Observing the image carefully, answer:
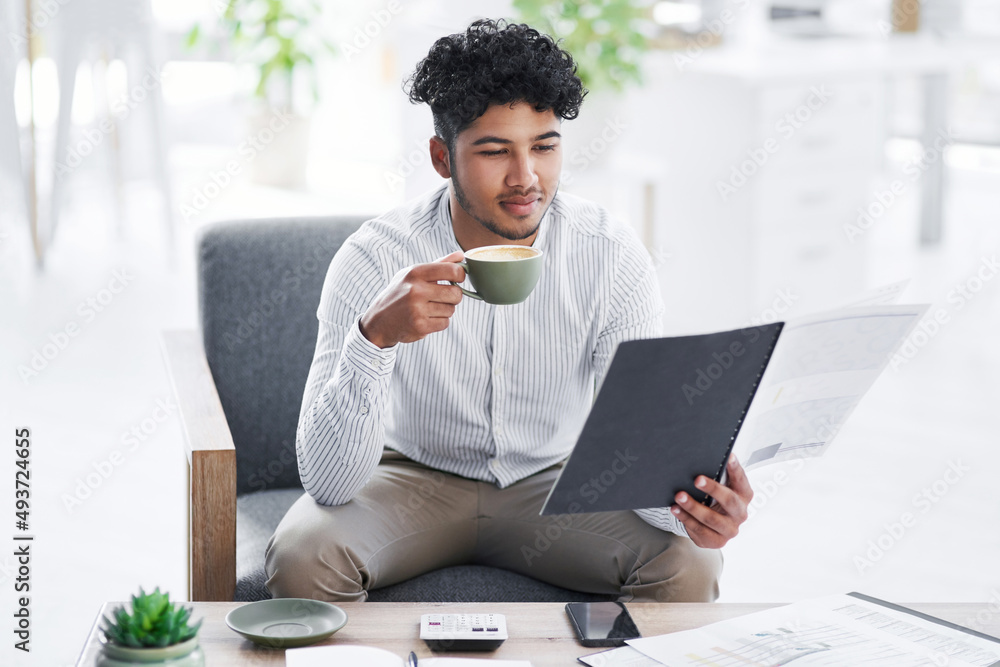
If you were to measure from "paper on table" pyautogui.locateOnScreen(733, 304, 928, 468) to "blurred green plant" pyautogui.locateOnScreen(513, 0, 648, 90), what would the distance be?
6.52 ft

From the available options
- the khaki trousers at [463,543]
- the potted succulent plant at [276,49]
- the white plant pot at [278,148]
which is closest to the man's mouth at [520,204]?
the khaki trousers at [463,543]

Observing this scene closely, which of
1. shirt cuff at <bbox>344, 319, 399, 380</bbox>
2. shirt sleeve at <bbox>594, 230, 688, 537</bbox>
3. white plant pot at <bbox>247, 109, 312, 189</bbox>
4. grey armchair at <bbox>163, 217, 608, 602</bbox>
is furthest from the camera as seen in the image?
white plant pot at <bbox>247, 109, 312, 189</bbox>

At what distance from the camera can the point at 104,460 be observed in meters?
2.83

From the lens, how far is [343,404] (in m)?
1.40

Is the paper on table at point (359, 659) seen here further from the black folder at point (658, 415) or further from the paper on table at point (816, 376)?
the paper on table at point (816, 376)

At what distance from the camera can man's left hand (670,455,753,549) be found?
124cm

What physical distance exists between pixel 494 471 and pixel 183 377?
0.50 m

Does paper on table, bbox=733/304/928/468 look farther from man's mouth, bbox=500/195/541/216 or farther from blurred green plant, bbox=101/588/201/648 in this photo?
blurred green plant, bbox=101/588/201/648

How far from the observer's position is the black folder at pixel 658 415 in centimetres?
106

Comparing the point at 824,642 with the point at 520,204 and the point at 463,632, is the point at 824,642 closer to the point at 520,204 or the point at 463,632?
the point at 463,632

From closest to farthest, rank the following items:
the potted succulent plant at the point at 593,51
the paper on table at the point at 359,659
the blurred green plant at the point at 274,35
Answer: the paper on table at the point at 359,659, the potted succulent plant at the point at 593,51, the blurred green plant at the point at 274,35

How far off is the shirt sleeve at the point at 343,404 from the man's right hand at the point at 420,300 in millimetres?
65

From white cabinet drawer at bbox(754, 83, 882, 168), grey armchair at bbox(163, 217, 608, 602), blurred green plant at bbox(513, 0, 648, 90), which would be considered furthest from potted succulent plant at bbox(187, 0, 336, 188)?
grey armchair at bbox(163, 217, 608, 602)

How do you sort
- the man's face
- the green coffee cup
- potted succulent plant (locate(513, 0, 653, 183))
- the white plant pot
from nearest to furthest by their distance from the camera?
1. the green coffee cup
2. the man's face
3. potted succulent plant (locate(513, 0, 653, 183))
4. the white plant pot
